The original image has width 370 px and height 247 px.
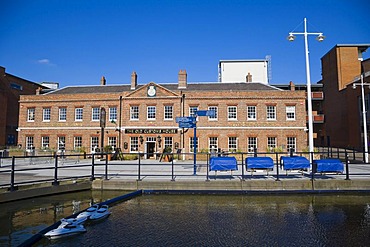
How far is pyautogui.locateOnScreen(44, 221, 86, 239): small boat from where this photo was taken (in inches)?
206

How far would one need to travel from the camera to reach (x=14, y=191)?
8.34 metres

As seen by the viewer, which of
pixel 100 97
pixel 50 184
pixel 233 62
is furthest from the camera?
pixel 233 62

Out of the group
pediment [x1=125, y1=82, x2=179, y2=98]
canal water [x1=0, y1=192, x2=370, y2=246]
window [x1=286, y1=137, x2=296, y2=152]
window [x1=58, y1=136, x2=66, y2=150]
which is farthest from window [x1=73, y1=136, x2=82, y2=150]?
window [x1=286, y1=137, x2=296, y2=152]

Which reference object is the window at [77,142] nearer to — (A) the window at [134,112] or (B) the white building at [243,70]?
(A) the window at [134,112]

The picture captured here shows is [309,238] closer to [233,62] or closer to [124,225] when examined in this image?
[124,225]

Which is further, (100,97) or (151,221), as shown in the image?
(100,97)

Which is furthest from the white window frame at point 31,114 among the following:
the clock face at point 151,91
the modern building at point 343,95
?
the modern building at point 343,95

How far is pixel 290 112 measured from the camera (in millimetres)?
27188

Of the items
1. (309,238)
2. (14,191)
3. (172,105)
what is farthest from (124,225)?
(172,105)

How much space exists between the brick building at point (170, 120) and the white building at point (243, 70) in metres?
13.1

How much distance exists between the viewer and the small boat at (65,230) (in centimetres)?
523

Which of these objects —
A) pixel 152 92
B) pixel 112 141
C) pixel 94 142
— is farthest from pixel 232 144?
pixel 94 142

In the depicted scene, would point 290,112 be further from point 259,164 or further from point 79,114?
point 79,114

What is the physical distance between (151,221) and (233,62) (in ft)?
129
